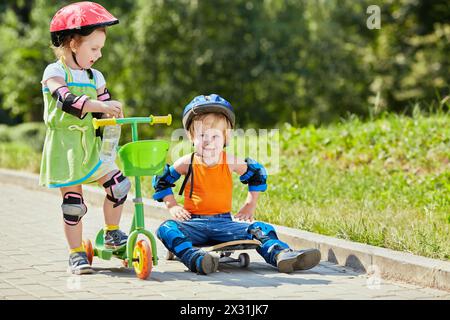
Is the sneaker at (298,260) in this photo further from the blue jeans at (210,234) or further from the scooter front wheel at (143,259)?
the scooter front wheel at (143,259)

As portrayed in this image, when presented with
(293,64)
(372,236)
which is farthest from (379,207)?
(293,64)

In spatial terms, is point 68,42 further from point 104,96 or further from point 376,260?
point 376,260

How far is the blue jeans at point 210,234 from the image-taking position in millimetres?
5828

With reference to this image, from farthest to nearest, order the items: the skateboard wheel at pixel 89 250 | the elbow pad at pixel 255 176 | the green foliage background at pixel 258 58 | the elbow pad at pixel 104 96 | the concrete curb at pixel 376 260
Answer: the green foliage background at pixel 258 58, the elbow pad at pixel 255 176, the skateboard wheel at pixel 89 250, the elbow pad at pixel 104 96, the concrete curb at pixel 376 260

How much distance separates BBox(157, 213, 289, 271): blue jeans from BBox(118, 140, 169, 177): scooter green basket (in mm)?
522

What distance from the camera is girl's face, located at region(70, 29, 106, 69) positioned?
575cm

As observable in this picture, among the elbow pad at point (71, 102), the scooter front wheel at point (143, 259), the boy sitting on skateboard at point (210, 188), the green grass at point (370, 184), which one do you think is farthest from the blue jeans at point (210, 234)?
the elbow pad at point (71, 102)

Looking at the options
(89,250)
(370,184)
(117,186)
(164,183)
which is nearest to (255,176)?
(164,183)

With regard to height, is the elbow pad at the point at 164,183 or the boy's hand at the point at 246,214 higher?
the elbow pad at the point at 164,183

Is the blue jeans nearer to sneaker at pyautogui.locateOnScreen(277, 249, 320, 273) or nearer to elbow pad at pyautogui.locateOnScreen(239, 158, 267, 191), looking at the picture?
sneaker at pyautogui.locateOnScreen(277, 249, 320, 273)

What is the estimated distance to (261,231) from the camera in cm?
604

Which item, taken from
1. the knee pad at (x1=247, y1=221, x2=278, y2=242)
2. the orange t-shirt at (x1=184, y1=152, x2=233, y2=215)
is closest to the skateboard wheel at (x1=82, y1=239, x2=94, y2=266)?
the orange t-shirt at (x1=184, y1=152, x2=233, y2=215)

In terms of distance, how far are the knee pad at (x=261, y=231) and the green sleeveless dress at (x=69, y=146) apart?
1.09m

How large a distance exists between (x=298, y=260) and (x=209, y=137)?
102 centimetres
